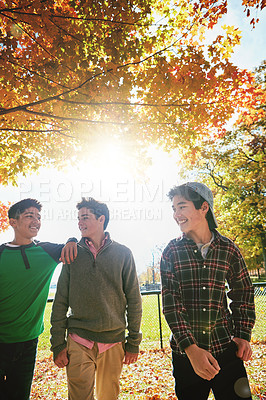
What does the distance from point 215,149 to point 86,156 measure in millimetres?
11114

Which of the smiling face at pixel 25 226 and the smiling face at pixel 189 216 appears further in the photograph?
the smiling face at pixel 25 226

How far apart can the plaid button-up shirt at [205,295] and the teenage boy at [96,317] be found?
67 centimetres

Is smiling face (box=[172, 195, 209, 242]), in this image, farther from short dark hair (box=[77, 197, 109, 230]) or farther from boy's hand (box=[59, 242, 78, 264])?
boy's hand (box=[59, 242, 78, 264])

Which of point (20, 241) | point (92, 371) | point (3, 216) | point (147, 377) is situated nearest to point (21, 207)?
point (20, 241)

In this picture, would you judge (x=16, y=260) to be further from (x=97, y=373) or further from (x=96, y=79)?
(x=96, y=79)

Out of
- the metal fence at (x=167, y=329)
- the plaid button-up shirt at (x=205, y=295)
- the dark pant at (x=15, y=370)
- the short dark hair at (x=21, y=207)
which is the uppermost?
the short dark hair at (x=21, y=207)

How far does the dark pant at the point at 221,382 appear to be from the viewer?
73.5 inches

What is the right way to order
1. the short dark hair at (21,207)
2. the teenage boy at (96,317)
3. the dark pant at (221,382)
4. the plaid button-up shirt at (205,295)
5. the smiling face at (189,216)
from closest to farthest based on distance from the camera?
the dark pant at (221,382)
the plaid button-up shirt at (205,295)
the smiling face at (189,216)
the teenage boy at (96,317)
the short dark hair at (21,207)

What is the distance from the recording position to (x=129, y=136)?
17.5 feet

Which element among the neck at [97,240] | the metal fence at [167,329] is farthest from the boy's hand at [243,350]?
the metal fence at [167,329]

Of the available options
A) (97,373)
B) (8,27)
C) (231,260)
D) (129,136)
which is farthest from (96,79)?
(97,373)

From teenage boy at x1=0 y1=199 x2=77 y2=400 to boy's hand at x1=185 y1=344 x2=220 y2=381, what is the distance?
4.94ft

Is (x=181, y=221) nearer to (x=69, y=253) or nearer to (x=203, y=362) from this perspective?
(x=203, y=362)

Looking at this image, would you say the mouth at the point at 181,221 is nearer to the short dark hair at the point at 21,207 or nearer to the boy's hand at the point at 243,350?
the boy's hand at the point at 243,350
